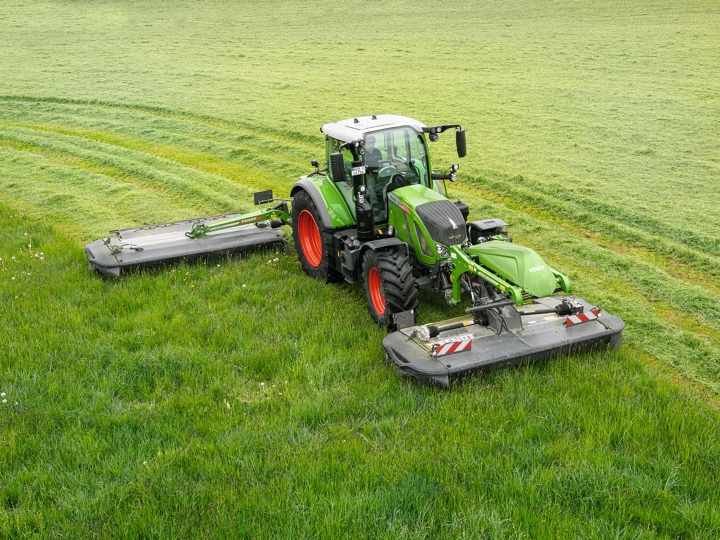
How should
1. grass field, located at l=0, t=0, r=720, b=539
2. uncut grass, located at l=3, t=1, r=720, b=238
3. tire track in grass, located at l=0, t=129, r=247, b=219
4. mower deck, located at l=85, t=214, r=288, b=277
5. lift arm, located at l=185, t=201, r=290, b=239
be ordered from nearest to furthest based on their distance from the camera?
grass field, located at l=0, t=0, r=720, b=539 < mower deck, located at l=85, t=214, r=288, b=277 < lift arm, located at l=185, t=201, r=290, b=239 < tire track in grass, located at l=0, t=129, r=247, b=219 < uncut grass, located at l=3, t=1, r=720, b=238

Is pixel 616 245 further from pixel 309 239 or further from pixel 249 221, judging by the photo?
pixel 249 221

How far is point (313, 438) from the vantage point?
584 centimetres

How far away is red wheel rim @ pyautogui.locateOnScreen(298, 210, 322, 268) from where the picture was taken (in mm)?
9719

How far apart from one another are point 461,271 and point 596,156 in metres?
8.08

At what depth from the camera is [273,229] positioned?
1069cm

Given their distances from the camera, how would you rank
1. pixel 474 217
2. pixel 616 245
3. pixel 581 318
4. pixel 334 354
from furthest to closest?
pixel 474 217, pixel 616 245, pixel 334 354, pixel 581 318

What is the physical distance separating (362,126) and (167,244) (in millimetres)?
3322

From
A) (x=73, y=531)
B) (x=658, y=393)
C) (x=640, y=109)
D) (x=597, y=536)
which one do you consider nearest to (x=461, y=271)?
(x=658, y=393)

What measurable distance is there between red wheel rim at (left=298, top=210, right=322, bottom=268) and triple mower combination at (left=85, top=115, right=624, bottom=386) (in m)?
0.02

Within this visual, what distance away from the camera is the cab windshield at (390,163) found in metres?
8.58

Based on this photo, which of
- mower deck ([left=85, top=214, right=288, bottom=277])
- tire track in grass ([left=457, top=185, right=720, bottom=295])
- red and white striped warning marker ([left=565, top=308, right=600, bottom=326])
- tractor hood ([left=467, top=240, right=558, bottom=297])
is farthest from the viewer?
mower deck ([left=85, top=214, right=288, bottom=277])

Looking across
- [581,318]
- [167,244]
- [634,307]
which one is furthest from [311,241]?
[634,307]

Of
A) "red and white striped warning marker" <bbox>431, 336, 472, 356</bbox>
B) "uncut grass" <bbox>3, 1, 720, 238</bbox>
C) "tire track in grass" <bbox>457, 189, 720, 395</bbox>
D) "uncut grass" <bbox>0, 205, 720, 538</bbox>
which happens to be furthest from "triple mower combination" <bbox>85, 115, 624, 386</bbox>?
"uncut grass" <bbox>3, 1, 720, 238</bbox>

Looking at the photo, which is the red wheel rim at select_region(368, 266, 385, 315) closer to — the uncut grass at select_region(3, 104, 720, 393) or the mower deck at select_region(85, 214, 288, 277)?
the uncut grass at select_region(3, 104, 720, 393)
